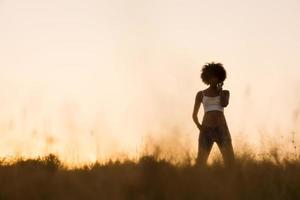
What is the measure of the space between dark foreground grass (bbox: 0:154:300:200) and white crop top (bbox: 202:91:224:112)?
2.30 metres

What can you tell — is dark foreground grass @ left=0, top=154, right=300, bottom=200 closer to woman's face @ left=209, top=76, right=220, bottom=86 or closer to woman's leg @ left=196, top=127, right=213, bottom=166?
woman's leg @ left=196, top=127, right=213, bottom=166

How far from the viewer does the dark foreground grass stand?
20.4 feet

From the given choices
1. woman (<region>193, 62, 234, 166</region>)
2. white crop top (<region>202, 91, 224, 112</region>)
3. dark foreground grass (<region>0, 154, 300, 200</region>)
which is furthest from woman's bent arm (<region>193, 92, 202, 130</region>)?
dark foreground grass (<region>0, 154, 300, 200</region>)

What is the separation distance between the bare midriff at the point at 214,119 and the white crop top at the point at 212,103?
0.06 meters

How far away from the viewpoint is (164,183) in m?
6.47

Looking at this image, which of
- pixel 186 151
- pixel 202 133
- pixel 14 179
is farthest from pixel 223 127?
pixel 14 179

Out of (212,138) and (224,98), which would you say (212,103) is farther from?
(212,138)

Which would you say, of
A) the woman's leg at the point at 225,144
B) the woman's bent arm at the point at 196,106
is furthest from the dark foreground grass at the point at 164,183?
the woman's bent arm at the point at 196,106

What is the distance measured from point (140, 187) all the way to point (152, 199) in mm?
314

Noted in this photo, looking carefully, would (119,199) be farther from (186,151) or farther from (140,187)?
(186,151)

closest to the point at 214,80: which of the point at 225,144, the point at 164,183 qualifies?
the point at 225,144

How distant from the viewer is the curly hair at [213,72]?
1019 cm

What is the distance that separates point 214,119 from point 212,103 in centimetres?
26

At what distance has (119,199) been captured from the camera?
5.96m
